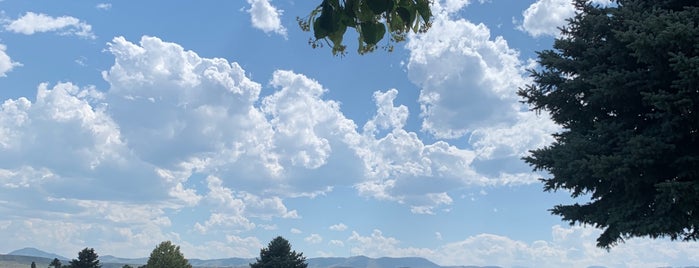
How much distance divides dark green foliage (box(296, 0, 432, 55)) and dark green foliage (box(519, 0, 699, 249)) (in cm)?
1027

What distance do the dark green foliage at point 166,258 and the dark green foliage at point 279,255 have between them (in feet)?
17.1

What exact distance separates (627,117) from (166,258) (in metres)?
33.6

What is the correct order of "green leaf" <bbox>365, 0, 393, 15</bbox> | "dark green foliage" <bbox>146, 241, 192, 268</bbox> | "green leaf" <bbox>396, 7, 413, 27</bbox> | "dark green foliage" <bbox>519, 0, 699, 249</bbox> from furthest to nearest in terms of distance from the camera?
"dark green foliage" <bbox>146, 241, 192, 268</bbox>, "dark green foliage" <bbox>519, 0, 699, 249</bbox>, "green leaf" <bbox>396, 7, 413, 27</bbox>, "green leaf" <bbox>365, 0, 393, 15</bbox>

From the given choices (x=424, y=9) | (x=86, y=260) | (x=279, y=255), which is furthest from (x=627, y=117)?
(x=86, y=260)

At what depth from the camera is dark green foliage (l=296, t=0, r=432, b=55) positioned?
2.34 metres

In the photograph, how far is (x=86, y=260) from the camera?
130 ft

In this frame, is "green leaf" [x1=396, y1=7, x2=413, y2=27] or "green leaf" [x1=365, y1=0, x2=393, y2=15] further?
"green leaf" [x1=396, y1=7, x2=413, y2=27]

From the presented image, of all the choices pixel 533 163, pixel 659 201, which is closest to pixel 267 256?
pixel 533 163

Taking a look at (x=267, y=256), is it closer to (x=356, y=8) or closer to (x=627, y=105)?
(x=627, y=105)

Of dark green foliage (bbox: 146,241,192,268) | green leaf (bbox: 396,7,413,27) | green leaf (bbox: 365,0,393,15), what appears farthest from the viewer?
dark green foliage (bbox: 146,241,192,268)

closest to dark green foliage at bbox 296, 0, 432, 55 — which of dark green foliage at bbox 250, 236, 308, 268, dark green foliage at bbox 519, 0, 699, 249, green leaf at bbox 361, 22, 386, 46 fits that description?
green leaf at bbox 361, 22, 386, 46

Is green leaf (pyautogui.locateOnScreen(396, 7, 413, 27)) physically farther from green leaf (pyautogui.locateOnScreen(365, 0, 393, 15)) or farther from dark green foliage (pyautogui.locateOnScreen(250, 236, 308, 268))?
dark green foliage (pyautogui.locateOnScreen(250, 236, 308, 268))

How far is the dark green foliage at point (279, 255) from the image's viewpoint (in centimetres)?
3972

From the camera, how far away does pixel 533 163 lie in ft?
48.4
